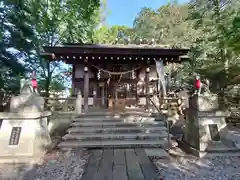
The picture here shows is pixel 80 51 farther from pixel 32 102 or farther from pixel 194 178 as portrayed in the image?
pixel 194 178

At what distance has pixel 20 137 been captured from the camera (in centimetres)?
457

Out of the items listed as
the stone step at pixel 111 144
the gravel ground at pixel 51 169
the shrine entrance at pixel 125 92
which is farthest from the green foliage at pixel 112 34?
the gravel ground at pixel 51 169

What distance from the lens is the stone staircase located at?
540 centimetres

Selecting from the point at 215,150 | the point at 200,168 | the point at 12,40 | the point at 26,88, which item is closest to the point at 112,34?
the point at 12,40

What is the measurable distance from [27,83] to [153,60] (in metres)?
6.44

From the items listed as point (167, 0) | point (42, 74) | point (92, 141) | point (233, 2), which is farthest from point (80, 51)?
point (167, 0)

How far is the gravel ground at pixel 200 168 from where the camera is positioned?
340 cm

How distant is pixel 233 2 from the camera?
1294cm

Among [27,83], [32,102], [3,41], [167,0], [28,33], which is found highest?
[167,0]

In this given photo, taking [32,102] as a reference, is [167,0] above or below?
above

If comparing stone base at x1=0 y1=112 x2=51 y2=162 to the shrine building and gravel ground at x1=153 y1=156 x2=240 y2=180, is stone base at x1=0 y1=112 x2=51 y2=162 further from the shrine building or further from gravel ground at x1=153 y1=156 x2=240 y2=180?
the shrine building

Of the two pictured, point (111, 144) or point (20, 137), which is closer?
point (20, 137)

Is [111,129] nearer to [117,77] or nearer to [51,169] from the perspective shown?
[51,169]

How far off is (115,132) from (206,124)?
10.3 feet
